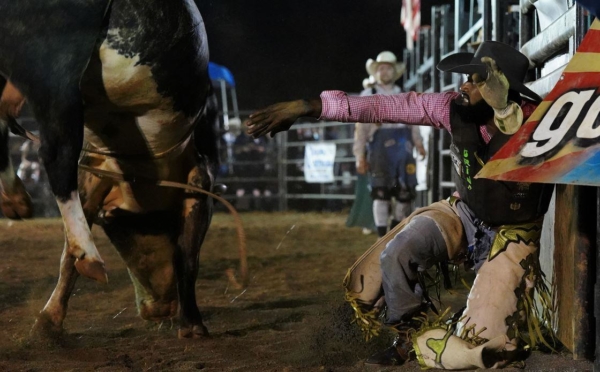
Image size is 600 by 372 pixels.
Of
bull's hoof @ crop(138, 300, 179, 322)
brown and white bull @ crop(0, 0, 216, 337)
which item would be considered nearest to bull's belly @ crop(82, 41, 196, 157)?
brown and white bull @ crop(0, 0, 216, 337)

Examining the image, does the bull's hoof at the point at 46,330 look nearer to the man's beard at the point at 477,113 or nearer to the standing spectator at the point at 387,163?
the man's beard at the point at 477,113

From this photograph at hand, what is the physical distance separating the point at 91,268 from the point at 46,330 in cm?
100

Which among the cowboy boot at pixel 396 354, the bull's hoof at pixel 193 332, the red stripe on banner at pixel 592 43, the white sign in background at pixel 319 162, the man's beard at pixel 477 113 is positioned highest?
the red stripe on banner at pixel 592 43

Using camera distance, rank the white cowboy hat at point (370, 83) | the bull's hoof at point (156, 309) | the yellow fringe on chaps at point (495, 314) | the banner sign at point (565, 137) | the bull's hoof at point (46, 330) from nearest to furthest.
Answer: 1. the banner sign at point (565, 137)
2. the yellow fringe on chaps at point (495, 314)
3. the bull's hoof at point (46, 330)
4. the bull's hoof at point (156, 309)
5. the white cowboy hat at point (370, 83)

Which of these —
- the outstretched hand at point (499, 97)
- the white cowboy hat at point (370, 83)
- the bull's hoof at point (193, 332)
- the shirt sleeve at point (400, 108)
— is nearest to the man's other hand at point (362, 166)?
the white cowboy hat at point (370, 83)

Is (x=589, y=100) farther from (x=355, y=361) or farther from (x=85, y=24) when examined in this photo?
(x=85, y=24)

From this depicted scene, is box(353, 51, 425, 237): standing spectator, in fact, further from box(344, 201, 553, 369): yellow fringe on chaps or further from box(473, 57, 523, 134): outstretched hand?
box(473, 57, 523, 134): outstretched hand

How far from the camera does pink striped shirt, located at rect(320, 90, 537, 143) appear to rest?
2789mm

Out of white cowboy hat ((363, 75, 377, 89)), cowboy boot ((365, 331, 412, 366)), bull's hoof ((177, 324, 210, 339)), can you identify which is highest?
white cowboy hat ((363, 75, 377, 89))

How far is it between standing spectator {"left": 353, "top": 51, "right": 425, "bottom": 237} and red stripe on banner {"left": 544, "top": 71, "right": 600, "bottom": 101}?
5.25 metres

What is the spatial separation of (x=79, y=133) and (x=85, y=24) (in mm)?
386

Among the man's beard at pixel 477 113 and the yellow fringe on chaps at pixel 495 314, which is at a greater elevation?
the man's beard at pixel 477 113

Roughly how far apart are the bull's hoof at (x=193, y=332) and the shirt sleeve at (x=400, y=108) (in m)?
1.31

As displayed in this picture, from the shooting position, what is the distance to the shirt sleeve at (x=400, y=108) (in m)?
2.81
